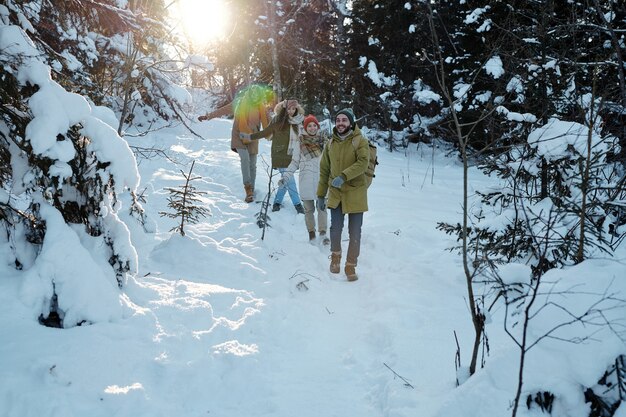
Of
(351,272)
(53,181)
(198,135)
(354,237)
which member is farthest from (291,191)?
(53,181)

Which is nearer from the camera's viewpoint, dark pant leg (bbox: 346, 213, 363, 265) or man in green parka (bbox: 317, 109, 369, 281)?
man in green parka (bbox: 317, 109, 369, 281)

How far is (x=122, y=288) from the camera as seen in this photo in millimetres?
3705

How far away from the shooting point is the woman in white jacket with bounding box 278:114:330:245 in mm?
6609

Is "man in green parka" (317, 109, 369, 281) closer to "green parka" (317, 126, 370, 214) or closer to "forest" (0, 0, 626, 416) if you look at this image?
"green parka" (317, 126, 370, 214)

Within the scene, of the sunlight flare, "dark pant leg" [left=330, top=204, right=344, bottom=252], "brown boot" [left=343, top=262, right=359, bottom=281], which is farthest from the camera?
"dark pant leg" [left=330, top=204, right=344, bottom=252]

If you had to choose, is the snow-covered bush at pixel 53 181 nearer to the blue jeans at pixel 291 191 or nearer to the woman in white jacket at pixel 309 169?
the woman in white jacket at pixel 309 169

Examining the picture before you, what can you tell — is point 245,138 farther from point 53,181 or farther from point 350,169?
point 53,181

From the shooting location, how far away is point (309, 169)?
670cm

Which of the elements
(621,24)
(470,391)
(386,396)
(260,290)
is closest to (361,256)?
(260,290)

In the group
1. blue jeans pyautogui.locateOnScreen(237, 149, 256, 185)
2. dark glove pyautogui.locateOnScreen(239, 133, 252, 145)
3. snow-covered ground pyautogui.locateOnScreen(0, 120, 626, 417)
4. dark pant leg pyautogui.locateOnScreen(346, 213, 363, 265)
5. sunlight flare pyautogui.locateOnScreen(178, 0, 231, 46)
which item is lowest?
snow-covered ground pyautogui.locateOnScreen(0, 120, 626, 417)

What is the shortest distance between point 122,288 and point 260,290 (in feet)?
4.96

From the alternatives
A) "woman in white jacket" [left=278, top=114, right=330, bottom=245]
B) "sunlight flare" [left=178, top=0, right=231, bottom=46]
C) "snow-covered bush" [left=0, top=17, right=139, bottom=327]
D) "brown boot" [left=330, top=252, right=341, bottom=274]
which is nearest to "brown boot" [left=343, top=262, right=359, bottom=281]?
"brown boot" [left=330, top=252, right=341, bottom=274]

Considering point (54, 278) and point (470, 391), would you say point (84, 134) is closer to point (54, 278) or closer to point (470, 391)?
point (54, 278)

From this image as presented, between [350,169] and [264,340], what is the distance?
241cm
